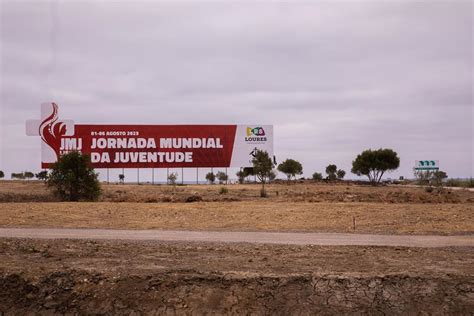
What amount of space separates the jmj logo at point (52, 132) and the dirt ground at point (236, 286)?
38.7 m

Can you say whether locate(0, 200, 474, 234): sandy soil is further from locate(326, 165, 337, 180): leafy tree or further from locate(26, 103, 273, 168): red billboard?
locate(326, 165, 337, 180): leafy tree

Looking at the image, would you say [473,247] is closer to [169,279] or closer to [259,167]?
[169,279]

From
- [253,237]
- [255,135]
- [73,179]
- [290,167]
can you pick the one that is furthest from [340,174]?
[253,237]

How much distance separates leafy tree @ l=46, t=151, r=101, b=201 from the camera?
40.9 metres

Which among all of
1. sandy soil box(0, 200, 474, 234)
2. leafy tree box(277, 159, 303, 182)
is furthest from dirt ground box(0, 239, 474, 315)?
leafy tree box(277, 159, 303, 182)

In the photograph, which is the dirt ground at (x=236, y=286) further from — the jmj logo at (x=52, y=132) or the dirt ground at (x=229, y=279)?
the jmj logo at (x=52, y=132)

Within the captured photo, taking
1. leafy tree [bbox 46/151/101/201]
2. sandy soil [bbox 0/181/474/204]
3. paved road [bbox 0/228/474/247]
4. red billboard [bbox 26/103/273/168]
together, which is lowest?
paved road [bbox 0/228/474/247]

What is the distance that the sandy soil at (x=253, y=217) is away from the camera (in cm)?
2309

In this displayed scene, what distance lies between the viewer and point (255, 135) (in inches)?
2047

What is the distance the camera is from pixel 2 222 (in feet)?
78.7

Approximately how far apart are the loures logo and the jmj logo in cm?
1553

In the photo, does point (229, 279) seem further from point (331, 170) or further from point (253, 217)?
point (331, 170)

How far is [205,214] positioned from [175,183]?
36544mm

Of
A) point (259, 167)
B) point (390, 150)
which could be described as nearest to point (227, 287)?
point (259, 167)
